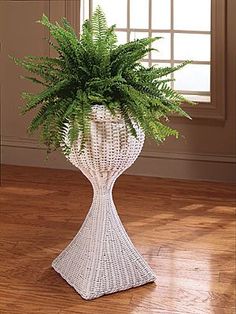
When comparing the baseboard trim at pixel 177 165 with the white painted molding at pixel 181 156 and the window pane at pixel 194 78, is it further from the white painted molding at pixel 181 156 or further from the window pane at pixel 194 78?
the window pane at pixel 194 78

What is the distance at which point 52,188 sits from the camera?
474 centimetres

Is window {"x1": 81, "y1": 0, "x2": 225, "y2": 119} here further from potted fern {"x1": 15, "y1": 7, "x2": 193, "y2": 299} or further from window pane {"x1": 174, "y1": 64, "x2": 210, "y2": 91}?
potted fern {"x1": 15, "y1": 7, "x2": 193, "y2": 299}

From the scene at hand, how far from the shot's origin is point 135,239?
152 inches

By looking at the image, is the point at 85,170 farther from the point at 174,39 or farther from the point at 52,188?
the point at 174,39

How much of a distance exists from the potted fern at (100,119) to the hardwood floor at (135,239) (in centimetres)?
12

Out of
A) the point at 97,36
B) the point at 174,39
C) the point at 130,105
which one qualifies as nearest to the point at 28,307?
the point at 130,105

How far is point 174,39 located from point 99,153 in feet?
6.99

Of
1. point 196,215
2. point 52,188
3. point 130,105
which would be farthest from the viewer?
point 52,188

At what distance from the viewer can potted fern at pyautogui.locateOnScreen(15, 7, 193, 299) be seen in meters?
3.04

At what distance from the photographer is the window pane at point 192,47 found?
4977 mm

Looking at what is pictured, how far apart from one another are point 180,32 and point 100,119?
212 centimetres

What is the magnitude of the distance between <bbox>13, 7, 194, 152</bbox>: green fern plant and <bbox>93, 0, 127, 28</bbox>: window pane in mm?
1920

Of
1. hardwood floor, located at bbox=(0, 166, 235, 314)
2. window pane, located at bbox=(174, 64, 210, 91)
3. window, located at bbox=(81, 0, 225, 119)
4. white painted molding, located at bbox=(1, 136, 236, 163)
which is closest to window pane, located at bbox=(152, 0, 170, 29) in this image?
window, located at bbox=(81, 0, 225, 119)

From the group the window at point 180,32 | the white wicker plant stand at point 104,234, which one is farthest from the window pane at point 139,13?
the white wicker plant stand at point 104,234
